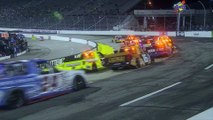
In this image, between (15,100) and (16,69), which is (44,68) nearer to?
(16,69)

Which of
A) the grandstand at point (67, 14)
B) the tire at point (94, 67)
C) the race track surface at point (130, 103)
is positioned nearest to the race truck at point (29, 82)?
the race track surface at point (130, 103)

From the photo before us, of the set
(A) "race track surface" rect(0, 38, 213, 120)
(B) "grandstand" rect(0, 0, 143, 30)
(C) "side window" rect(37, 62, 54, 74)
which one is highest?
(B) "grandstand" rect(0, 0, 143, 30)

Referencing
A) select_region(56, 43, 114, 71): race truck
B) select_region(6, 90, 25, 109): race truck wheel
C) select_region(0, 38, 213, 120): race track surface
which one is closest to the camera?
select_region(0, 38, 213, 120): race track surface

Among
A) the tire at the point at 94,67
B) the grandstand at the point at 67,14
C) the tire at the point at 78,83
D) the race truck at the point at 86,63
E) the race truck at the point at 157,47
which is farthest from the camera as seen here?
the grandstand at the point at 67,14

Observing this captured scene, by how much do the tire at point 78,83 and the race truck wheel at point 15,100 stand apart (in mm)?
3217

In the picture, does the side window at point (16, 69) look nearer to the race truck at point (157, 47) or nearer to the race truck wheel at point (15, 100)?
the race truck wheel at point (15, 100)

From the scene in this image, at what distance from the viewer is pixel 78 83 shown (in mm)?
16188

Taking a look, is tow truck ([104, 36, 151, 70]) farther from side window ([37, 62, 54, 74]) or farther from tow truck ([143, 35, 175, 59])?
side window ([37, 62, 54, 74])

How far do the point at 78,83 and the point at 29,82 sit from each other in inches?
125

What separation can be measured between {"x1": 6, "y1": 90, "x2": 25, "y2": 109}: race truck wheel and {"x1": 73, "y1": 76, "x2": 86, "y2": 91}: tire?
3217 mm

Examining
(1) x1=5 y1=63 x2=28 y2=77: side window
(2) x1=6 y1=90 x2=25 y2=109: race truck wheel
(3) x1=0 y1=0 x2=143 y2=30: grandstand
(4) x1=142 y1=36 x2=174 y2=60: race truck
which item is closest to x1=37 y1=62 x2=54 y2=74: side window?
(1) x1=5 y1=63 x2=28 y2=77: side window

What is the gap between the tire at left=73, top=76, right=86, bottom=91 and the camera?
628 inches

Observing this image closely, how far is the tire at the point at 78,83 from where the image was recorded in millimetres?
15961

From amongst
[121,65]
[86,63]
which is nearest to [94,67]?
[86,63]
